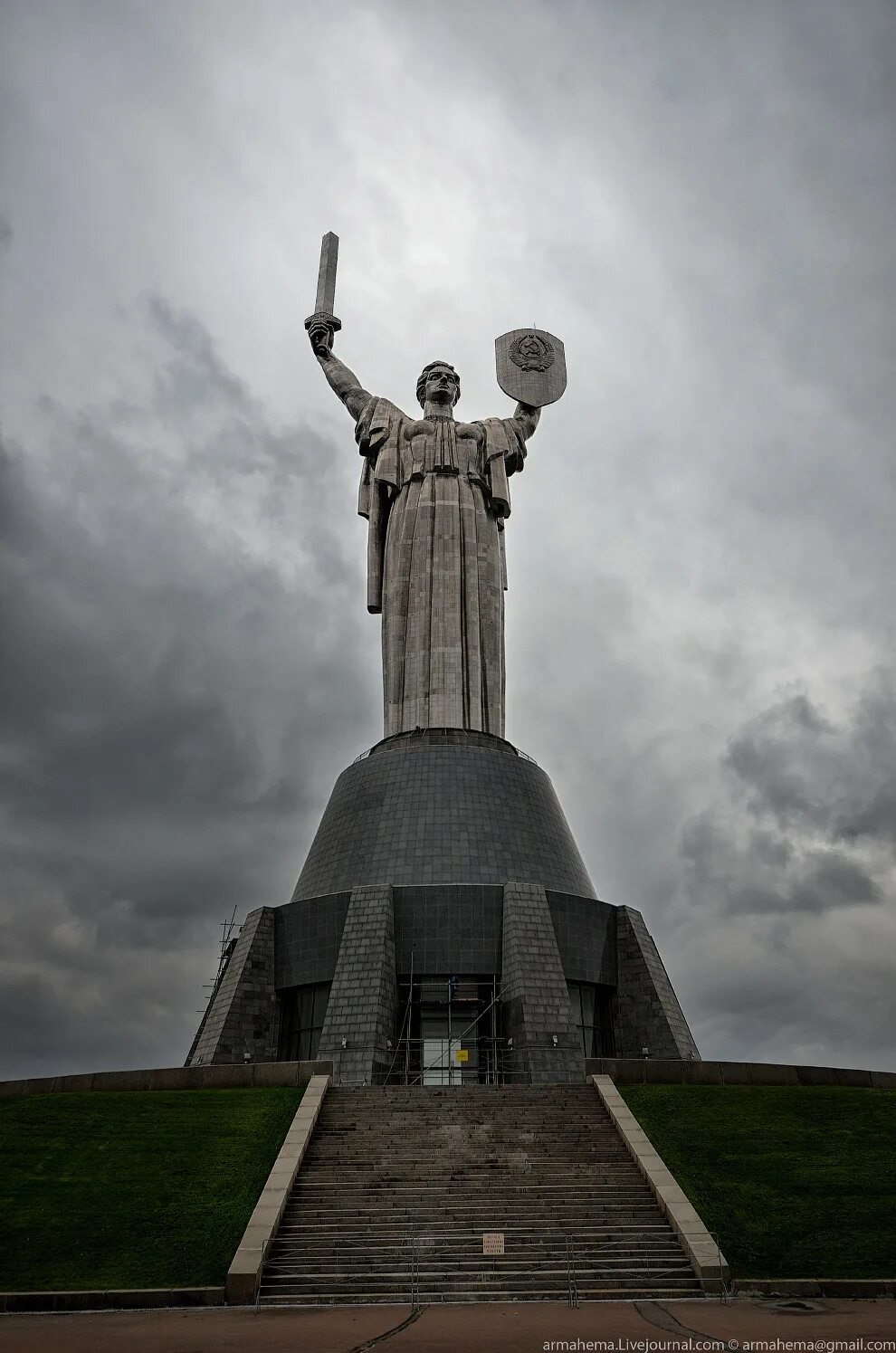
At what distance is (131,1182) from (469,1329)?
8291mm

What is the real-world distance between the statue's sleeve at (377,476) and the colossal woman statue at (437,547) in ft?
0.17

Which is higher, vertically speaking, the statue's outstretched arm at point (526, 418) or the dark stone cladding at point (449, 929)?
the statue's outstretched arm at point (526, 418)

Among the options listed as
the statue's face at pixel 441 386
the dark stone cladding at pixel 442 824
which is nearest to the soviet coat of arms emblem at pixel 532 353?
the statue's face at pixel 441 386

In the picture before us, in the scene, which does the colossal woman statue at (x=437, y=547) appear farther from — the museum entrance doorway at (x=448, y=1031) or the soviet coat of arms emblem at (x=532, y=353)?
the museum entrance doorway at (x=448, y=1031)

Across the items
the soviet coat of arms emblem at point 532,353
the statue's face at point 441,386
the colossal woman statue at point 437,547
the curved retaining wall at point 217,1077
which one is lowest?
the curved retaining wall at point 217,1077

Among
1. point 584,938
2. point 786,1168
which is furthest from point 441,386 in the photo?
point 786,1168

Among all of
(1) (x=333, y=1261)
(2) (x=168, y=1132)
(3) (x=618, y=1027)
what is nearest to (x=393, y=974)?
(3) (x=618, y=1027)

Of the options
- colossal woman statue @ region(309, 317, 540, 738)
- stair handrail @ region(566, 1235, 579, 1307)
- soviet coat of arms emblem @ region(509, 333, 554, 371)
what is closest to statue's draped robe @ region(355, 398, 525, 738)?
colossal woman statue @ region(309, 317, 540, 738)

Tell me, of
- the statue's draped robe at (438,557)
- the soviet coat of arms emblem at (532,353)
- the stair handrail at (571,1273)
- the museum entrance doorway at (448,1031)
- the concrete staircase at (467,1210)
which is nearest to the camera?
the stair handrail at (571,1273)

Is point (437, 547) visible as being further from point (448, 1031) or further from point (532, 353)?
point (448, 1031)

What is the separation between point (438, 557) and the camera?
4109 cm

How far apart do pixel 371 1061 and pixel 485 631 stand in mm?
18613

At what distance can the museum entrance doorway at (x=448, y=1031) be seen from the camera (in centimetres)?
2867

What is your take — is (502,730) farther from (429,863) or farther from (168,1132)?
(168,1132)
